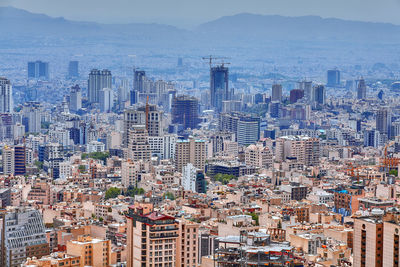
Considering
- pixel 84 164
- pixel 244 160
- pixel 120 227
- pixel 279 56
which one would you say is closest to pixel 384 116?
pixel 244 160

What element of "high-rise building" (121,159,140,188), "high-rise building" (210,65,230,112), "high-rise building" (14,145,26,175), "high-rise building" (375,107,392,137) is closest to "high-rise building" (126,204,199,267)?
"high-rise building" (121,159,140,188)

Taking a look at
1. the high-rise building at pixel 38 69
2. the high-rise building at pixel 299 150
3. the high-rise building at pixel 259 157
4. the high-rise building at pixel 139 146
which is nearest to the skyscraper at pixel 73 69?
the high-rise building at pixel 38 69

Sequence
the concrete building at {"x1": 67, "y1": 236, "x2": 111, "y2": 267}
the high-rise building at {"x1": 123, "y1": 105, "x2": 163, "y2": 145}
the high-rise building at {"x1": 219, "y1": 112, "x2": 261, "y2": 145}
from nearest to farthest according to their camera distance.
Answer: the concrete building at {"x1": 67, "y1": 236, "x2": 111, "y2": 267} < the high-rise building at {"x1": 123, "y1": 105, "x2": 163, "y2": 145} < the high-rise building at {"x1": 219, "y1": 112, "x2": 261, "y2": 145}

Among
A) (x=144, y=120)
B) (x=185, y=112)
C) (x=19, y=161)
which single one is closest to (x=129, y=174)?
(x=19, y=161)

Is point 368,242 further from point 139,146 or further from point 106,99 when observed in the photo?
point 106,99

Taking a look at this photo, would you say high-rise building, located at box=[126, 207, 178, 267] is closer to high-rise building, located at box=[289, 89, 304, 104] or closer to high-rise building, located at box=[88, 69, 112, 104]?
high-rise building, located at box=[289, 89, 304, 104]

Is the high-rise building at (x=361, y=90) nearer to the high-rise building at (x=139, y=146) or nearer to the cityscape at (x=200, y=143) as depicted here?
the cityscape at (x=200, y=143)
